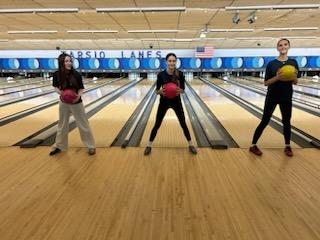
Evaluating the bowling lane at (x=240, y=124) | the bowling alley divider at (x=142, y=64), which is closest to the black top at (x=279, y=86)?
the bowling lane at (x=240, y=124)

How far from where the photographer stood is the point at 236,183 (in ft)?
10.2

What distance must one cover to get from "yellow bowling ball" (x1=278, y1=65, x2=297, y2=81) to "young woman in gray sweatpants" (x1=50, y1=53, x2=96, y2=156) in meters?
2.37

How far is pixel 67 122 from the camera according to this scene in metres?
4.03

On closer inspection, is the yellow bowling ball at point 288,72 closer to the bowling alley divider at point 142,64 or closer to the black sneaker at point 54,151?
the black sneaker at point 54,151

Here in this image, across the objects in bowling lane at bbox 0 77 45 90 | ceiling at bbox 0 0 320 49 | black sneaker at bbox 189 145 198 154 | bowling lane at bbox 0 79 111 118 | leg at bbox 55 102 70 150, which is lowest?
bowling lane at bbox 0 77 45 90

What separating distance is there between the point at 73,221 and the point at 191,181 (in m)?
1.25

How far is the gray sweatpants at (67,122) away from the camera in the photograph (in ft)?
13.0

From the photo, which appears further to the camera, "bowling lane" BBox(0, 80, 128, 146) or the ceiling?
the ceiling

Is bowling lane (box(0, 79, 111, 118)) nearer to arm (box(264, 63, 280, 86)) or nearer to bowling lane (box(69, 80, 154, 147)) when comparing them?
bowling lane (box(69, 80, 154, 147))

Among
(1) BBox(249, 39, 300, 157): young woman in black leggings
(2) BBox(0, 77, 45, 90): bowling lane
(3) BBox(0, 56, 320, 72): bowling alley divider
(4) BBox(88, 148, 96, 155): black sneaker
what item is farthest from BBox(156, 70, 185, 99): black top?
(3) BBox(0, 56, 320, 72): bowling alley divider

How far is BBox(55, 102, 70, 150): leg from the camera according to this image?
13.0 ft

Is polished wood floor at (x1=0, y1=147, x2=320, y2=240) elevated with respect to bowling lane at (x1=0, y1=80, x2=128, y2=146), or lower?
elevated

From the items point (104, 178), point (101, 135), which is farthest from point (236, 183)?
point (101, 135)

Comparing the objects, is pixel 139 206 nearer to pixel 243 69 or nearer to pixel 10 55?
pixel 243 69
